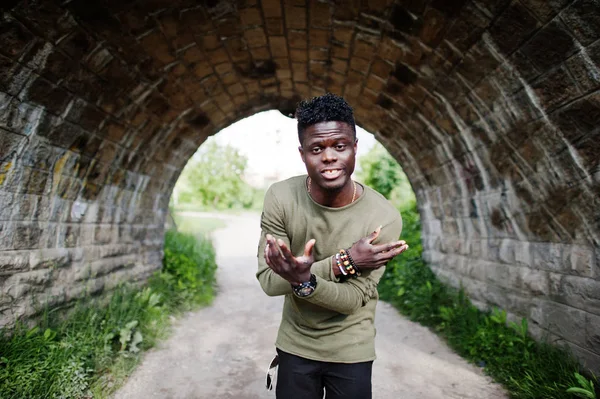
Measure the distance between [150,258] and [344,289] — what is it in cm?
564

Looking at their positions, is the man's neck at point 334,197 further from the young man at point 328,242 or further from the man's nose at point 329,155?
the man's nose at point 329,155

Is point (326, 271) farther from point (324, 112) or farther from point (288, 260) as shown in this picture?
point (324, 112)

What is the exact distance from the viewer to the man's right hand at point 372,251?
1.78 metres

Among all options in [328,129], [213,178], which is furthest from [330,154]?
[213,178]

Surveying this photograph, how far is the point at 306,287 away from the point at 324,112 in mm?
822

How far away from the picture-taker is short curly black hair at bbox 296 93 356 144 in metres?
1.95

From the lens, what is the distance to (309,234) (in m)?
2.00

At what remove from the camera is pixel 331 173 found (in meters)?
1.93

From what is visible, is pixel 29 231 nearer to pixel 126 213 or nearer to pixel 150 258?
pixel 126 213

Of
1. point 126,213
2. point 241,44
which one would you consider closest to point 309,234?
point 241,44

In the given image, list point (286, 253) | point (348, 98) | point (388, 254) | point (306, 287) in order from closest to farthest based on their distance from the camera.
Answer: point (286, 253) < point (306, 287) < point (388, 254) < point (348, 98)

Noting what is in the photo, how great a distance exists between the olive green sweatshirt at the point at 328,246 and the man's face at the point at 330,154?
14cm

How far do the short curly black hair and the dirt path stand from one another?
112 inches

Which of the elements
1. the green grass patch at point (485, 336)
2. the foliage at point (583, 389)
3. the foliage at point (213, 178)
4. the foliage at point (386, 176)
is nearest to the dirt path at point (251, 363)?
the green grass patch at point (485, 336)
